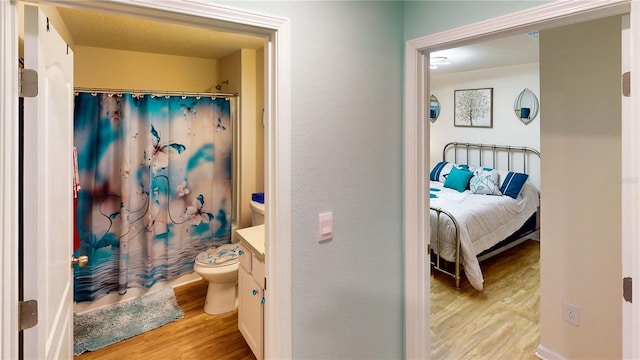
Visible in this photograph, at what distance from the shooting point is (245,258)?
234 cm

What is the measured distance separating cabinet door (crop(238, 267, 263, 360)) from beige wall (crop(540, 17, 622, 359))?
1914 mm

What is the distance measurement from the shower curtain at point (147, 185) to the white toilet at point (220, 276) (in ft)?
1.90

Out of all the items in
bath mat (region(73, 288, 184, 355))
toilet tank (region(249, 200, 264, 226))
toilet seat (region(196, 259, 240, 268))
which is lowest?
bath mat (region(73, 288, 184, 355))

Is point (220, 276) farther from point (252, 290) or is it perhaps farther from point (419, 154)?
point (419, 154)

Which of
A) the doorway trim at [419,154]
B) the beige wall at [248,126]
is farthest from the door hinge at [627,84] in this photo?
the beige wall at [248,126]

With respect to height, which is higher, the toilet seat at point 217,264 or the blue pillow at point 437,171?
the blue pillow at point 437,171

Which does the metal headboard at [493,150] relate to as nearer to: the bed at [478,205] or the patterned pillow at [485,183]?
the bed at [478,205]

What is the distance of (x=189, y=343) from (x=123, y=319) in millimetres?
729

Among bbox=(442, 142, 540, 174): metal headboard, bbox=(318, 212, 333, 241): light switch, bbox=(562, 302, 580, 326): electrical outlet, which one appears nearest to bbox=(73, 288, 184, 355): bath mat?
bbox=(318, 212, 333, 241): light switch

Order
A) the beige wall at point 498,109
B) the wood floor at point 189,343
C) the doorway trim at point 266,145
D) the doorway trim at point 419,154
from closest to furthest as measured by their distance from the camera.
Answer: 1. the doorway trim at point 266,145
2. the doorway trim at point 419,154
3. the wood floor at point 189,343
4. the beige wall at point 498,109

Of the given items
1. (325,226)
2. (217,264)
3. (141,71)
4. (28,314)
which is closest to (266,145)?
(325,226)

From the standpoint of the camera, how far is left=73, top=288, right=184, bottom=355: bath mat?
2.58 meters

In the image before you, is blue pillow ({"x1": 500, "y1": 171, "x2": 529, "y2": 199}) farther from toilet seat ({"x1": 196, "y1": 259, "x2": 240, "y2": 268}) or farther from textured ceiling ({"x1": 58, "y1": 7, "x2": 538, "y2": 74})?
toilet seat ({"x1": 196, "y1": 259, "x2": 240, "y2": 268})

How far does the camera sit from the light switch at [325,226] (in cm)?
151
